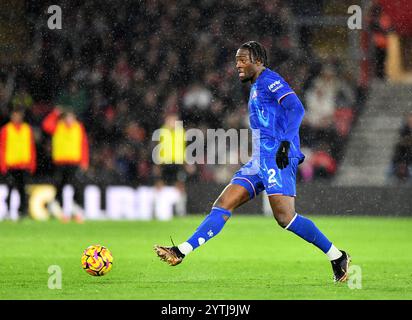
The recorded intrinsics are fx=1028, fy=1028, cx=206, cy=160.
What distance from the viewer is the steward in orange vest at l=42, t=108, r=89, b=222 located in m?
15.3

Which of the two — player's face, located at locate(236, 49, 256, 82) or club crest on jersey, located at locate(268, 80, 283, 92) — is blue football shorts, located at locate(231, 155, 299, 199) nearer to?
club crest on jersey, located at locate(268, 80, 283, 92)

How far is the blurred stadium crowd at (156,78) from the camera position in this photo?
17.5 metres

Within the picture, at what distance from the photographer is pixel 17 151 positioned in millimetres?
15320

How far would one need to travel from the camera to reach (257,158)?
7.84 m

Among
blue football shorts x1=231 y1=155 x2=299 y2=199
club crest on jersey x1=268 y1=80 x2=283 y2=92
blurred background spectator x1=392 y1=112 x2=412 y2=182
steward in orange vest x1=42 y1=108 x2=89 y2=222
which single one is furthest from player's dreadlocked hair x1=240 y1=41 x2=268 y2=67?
blurred background spectator x1=392 y1=112 x2=412 y2=182

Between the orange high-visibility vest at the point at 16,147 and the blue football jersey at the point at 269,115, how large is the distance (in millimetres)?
8057

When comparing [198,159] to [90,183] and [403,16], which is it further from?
[403,16]

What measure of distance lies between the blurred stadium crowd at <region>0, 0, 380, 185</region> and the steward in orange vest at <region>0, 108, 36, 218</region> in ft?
3.70

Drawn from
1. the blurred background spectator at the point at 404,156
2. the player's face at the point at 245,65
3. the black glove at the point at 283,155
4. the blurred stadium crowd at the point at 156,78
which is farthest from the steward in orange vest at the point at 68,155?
the black glove at the point at 283,155

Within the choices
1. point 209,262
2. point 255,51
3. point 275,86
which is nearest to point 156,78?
point 209,262

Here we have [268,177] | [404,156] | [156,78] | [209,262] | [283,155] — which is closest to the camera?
[283,155]

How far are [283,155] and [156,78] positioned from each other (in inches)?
452

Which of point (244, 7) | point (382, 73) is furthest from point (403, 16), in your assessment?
point (244, 7)

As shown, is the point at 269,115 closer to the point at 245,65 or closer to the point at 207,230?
the point at 245,65
